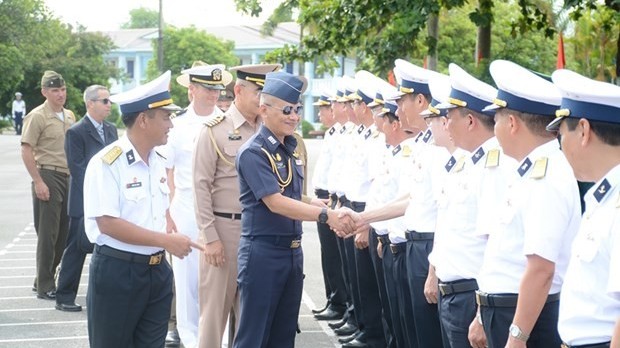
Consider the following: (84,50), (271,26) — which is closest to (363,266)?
(271,26)

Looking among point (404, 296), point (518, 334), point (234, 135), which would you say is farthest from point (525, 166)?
point (234, 135)

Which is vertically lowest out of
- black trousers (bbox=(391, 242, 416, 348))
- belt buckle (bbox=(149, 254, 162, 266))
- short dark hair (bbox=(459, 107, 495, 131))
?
black trousers (bbox=(391, 242, 416, 348))

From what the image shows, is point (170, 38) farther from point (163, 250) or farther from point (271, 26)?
point (163, 250)

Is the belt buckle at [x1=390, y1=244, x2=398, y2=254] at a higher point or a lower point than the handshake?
lower

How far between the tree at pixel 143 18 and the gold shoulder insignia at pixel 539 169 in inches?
5966

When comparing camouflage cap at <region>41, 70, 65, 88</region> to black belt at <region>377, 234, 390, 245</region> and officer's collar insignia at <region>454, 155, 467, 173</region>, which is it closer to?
black belt at <region>377, 234, 390, 245</region>

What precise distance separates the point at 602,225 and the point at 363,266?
519 centimetres

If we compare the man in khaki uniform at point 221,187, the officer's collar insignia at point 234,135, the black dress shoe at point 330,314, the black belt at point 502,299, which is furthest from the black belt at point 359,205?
the black belt at point 502,299

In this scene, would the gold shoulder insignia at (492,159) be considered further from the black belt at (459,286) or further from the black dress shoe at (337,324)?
the black dress shoe at (337,324)

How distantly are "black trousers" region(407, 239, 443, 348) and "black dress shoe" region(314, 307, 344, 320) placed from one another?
3.75 metres

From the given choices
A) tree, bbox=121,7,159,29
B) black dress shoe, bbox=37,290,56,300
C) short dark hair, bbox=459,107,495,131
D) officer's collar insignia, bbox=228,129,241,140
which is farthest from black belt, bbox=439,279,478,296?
tree, bbox=121,7,159,29

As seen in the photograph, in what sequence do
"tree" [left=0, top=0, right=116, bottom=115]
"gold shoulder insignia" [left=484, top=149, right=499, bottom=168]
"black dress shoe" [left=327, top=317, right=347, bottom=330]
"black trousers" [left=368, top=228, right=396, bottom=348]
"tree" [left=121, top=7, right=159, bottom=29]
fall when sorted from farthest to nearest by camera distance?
1. "tree" [left=121, top=7, right=159, bottom=29]
2. "tree" [left=0, top=0, right=116, bottom=115]
3. "black dress shoe" [left=327, top=317, right=347, bottom=330]
4. "black trousers" [left=368, top=228, right=396, bottom=348]
5. "gold shoulder insignia" [left=484, top=149, right=499, bottom=168]

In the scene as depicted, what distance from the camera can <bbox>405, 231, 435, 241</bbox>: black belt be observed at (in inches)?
256

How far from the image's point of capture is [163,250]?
594 centimetres
